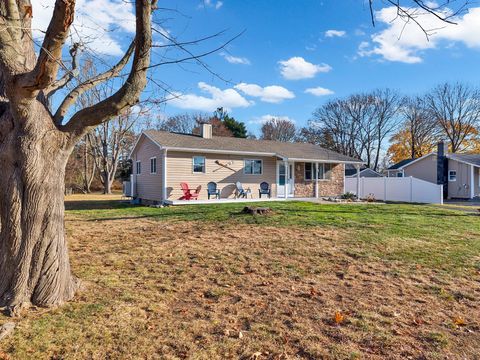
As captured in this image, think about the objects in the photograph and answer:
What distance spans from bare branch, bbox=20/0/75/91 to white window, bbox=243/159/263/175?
1596cm

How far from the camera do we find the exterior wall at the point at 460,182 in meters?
26.8

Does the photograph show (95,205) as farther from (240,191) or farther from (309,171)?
(309,171)

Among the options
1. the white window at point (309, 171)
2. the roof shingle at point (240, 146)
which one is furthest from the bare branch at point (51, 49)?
the white window at point (309, 171)

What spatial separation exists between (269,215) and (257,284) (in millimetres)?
6215

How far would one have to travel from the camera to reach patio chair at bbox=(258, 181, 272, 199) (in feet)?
63.9

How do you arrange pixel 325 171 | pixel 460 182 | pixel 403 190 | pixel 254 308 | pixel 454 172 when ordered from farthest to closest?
1. pixel 454 172
2. pixel 460 182
3. pixel 403 190
4. pixel 325 171
5. pixel 254 308

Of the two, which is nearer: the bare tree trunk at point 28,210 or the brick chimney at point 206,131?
the bare tree trunk at point 28,210

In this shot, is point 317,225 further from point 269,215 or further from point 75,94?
point 75,94

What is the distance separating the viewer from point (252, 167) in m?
19.4

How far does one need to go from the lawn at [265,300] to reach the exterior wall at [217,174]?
905 centimetres

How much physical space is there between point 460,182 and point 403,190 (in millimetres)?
8758

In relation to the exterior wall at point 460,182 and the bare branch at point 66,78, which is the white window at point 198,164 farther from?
the exterior wall at point 460,182

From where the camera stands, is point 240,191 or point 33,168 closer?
point 33,168

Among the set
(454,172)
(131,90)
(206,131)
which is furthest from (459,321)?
(454,172)
